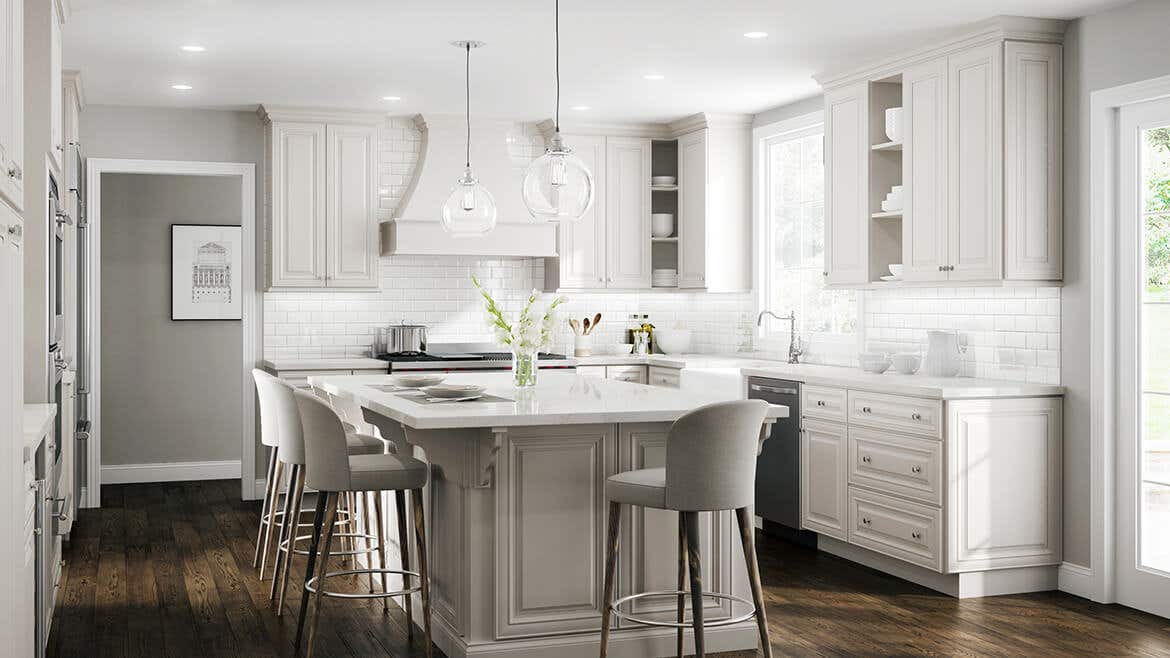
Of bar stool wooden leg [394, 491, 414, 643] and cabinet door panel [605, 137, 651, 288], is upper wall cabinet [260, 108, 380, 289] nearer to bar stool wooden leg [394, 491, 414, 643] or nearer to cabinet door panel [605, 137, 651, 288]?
cabinet door panel [605, 137, 651, 288]

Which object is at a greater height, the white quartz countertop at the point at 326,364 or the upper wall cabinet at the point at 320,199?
the upper wall cabinet at the point at 320,199

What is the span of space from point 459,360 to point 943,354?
3087 mm

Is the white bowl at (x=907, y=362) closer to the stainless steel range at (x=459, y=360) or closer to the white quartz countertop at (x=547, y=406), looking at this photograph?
the white quartz countertop at (x=547, y=406)

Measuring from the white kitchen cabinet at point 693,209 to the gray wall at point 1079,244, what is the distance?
2887 mm

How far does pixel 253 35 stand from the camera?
5.42 metres

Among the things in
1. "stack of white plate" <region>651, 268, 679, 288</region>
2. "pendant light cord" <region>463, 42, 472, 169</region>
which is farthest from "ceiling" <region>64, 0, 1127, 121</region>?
"stack of white plate" <region>651, 268, 679, 288</region>

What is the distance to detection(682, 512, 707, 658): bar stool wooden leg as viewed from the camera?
144 inches

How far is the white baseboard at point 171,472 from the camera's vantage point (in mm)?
8375

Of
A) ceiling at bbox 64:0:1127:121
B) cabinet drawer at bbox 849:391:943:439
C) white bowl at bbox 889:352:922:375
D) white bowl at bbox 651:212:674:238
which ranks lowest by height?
cabinet drawer at bbox 849:391:943:439

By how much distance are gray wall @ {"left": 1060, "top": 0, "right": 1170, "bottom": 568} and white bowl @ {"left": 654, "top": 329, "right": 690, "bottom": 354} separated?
339 cm

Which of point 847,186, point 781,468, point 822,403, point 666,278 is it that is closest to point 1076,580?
point 822,403

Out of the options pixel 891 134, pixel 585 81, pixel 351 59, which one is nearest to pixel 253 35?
pixel 351 59

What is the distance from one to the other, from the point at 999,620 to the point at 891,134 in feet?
7.99

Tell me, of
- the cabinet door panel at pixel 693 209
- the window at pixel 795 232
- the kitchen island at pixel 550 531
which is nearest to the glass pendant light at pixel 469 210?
the kitchen island at pixel 550 531
